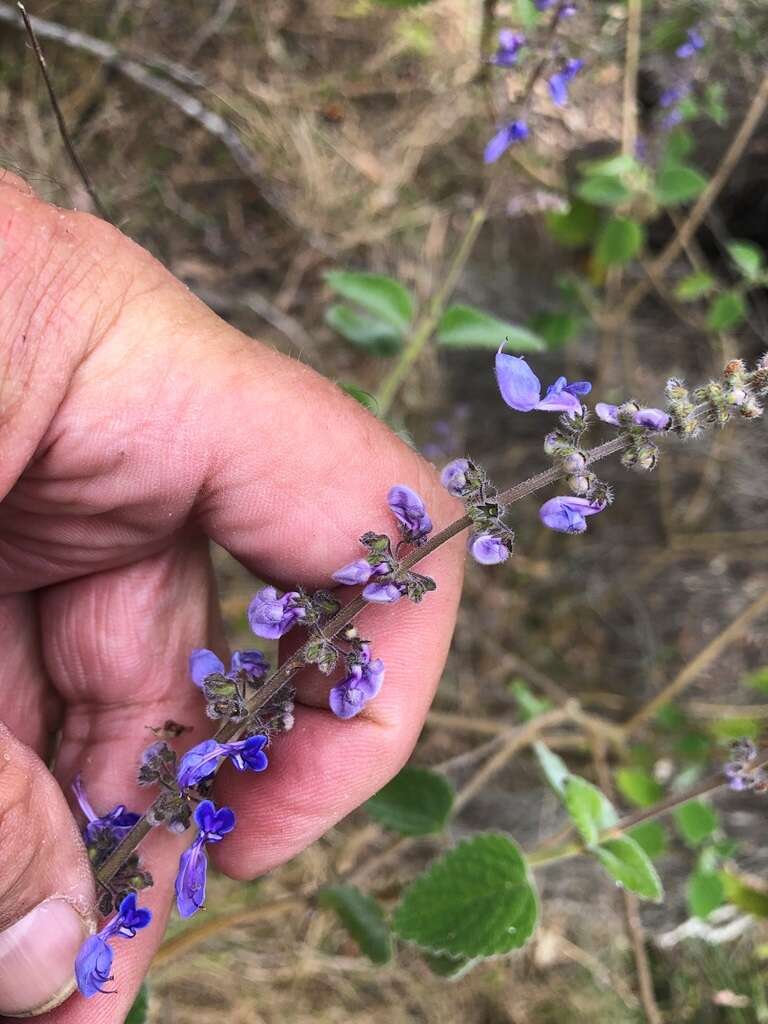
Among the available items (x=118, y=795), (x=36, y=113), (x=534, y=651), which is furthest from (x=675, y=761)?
(x=36, y=113)

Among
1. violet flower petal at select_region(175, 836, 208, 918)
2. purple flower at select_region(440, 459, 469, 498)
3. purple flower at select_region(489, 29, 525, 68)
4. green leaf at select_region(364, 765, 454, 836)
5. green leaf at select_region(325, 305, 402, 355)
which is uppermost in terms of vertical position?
purple flower at select_region(489, 29, 525, 68)

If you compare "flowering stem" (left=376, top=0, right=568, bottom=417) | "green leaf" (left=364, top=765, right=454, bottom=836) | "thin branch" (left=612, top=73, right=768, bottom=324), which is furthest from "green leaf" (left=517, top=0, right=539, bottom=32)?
"green leaf" (left=364, top=765, right=454, bottom=836)

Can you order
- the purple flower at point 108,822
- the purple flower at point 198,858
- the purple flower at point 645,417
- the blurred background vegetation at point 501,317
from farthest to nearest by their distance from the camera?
the blurred background vegetation at point 501,317 < the purple flower at point 108,822 < the purple flower at point 198,858 < the purple flower at point 645,417

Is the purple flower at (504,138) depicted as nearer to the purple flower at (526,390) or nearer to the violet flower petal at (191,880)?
the purple flower at (526,390)

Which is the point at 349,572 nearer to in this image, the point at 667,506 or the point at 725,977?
the point at 667,506

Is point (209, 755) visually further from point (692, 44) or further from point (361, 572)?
point (692, 44)

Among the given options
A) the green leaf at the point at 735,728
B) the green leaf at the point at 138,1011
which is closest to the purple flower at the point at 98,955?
the green leaf at the point at 138,1011

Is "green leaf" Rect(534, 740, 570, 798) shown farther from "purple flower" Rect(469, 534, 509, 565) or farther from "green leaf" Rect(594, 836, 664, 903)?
"purple flower" Rect(469, 534, 509, 565)
